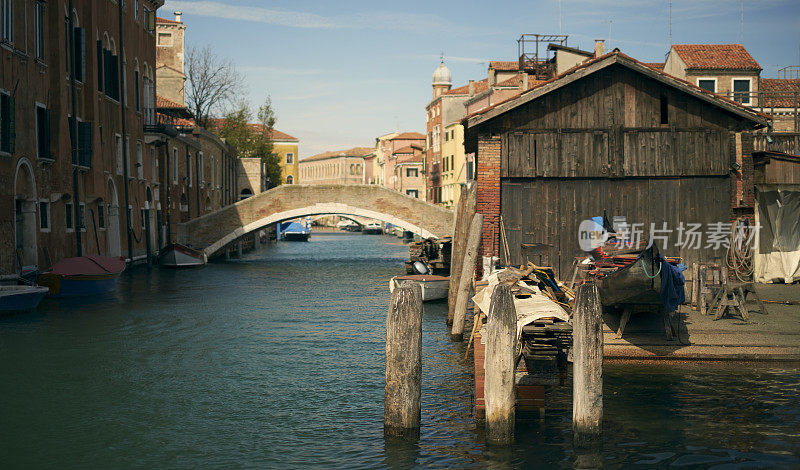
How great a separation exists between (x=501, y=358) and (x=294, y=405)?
3.41 metres

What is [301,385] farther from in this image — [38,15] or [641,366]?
[38,15]

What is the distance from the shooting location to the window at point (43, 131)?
1892 centimetres

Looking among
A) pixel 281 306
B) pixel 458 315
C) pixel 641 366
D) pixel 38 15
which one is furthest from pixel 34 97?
pixel 641 366

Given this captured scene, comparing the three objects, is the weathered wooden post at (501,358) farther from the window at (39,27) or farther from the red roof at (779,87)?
the red roof at (779,87)

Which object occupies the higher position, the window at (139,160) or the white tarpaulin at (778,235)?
the window at (139,160)

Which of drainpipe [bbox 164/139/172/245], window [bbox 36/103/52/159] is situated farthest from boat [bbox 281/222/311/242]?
window [bbox 36/103/52/159]

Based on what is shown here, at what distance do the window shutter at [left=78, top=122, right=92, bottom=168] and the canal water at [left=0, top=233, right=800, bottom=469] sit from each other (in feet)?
22.9

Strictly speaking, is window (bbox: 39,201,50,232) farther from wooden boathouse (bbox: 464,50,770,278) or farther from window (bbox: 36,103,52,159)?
wooden boathouse (bbox: 464,50,770,278)

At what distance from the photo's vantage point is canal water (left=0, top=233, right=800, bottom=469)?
7602 mm

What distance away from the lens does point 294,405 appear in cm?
956

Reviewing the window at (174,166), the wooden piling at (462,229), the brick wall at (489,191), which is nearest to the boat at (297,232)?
the window at (174,166)

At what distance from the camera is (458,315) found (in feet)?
44.1

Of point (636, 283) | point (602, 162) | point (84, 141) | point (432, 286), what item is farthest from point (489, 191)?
point (84, 141)

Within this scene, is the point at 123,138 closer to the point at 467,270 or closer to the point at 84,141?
the point at 84,141
